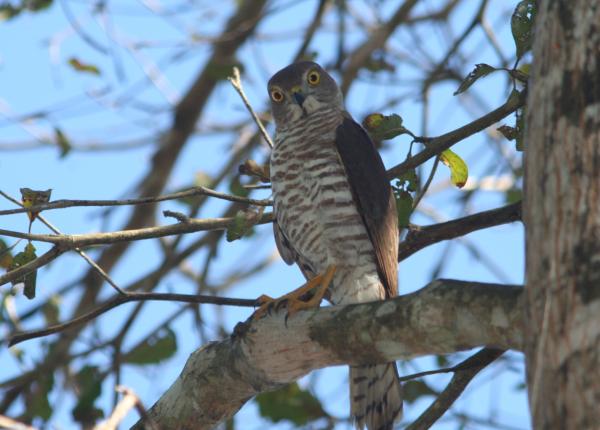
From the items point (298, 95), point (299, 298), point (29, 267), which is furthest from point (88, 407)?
point (298, 95)

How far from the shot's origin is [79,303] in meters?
7.04

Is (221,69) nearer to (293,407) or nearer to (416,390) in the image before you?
(293,407)

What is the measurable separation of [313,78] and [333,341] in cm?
261

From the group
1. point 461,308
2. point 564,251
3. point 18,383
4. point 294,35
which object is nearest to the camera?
point 564,251

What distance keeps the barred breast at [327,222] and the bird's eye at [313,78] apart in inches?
34.2

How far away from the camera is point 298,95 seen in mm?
5090

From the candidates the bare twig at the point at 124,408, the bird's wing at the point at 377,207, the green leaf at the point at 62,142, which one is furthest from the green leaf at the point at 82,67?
the bare twig at the point at 124,408

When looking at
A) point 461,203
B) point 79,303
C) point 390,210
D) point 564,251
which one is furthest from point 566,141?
point 79,303

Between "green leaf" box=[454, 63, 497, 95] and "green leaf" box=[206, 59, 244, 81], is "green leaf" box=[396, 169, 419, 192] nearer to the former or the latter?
"green leaf" box=[454, 63, 497, 95]

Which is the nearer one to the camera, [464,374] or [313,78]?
[464,374]

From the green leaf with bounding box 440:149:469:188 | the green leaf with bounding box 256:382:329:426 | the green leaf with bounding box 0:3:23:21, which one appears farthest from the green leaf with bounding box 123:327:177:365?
the green leaf with bounding box 0:3:23:21

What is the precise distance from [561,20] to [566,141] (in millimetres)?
305

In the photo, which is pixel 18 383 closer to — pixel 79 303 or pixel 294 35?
pixel 79 303

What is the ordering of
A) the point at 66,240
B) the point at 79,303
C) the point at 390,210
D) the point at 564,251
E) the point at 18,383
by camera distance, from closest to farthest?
the point at 564,251 < the point at 66,240 < the point at 390,210 < the point at 18,383 < the point at 79,303
